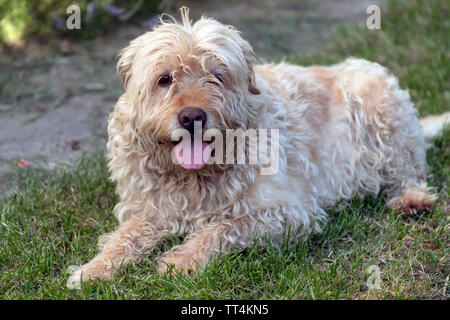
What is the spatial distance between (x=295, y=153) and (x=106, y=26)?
14.0 ft

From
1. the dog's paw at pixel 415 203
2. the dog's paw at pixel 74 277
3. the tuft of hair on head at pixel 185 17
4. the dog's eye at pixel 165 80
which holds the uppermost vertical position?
the tuft of hair on head at pixel 185 17

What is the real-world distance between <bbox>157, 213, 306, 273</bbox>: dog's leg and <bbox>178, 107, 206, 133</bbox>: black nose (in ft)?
2.44

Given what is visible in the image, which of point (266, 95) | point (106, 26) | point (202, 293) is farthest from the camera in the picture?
point (106, 26)

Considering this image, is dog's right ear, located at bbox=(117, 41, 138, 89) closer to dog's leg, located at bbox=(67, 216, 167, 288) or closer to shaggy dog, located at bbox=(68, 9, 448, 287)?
A: shaggy dog, located at bbox=(68, 9, 448, 287)

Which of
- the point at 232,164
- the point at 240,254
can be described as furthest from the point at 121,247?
the point at 232,164

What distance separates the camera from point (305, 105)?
4.04 metres

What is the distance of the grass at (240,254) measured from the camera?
9.92 feet

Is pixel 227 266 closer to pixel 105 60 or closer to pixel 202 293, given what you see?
pixel 202 293

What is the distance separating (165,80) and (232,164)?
67 centimetres

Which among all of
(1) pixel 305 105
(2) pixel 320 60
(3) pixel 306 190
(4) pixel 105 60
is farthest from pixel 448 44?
(4) pixel 105 60

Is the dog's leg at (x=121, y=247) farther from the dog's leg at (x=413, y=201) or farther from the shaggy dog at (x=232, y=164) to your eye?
the dog's leg at (x=413, y=201)
